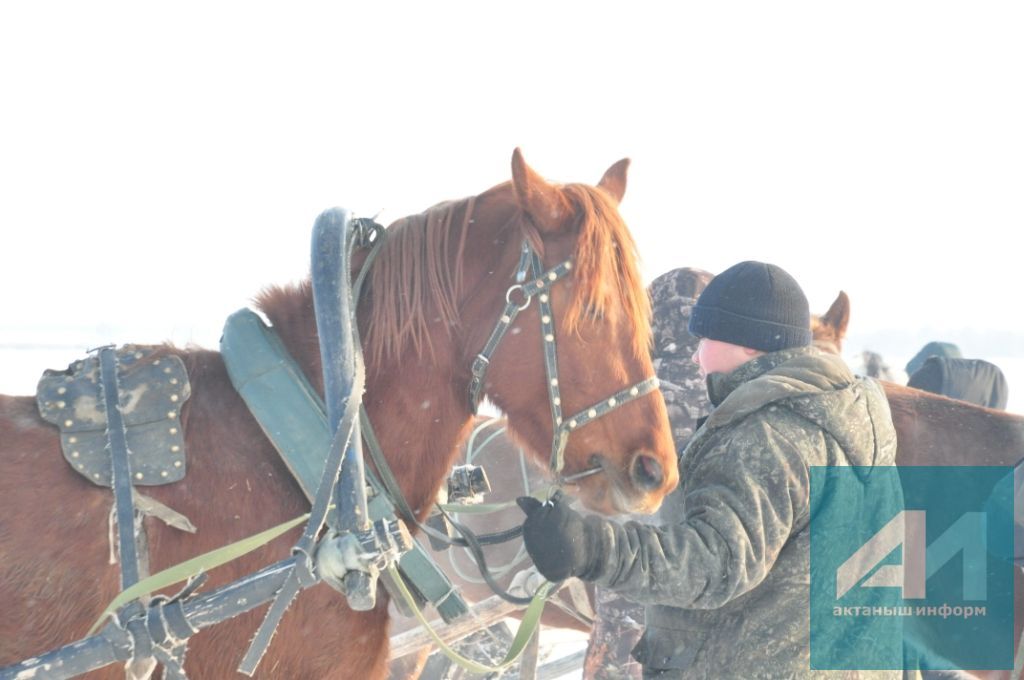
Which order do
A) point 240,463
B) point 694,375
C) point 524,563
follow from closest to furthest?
point 240,463 < point 694,375 < point 524,563

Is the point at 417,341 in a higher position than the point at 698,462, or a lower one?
higher

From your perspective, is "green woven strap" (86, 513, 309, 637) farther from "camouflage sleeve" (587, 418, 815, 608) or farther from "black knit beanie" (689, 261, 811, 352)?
"black knit beanie" (689, 261, 811, 352)

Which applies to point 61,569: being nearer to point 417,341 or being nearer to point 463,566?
point 417,341

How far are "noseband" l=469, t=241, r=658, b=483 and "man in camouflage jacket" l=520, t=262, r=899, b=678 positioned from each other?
0.76 feet

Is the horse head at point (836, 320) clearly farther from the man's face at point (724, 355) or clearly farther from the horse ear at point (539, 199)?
the horse ear at point (539, 199)

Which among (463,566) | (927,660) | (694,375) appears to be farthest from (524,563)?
(927,660)

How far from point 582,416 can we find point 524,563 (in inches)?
106

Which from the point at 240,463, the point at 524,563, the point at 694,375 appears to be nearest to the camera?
the point at 240,463

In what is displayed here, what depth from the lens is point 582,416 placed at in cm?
215

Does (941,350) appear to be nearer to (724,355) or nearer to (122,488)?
(724,355)

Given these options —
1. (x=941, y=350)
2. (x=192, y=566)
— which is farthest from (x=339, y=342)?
(x=941, y=350)

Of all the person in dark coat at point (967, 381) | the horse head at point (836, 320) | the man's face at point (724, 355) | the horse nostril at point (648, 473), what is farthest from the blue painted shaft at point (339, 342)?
the person in dark coat at point (967, 381)

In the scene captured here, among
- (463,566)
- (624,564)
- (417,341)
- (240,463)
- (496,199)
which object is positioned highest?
(496,199)

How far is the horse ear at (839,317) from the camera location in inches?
162
